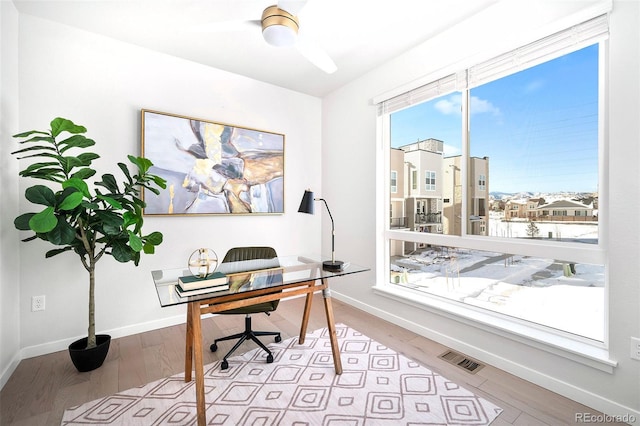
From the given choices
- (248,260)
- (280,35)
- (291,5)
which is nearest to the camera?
(291,5)

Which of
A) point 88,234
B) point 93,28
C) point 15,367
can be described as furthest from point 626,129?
point 15,367

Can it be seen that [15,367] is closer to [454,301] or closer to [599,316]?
[454,301]

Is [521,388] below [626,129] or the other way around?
below

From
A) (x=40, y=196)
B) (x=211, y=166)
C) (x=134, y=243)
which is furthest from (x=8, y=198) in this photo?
(x=211, y=166)

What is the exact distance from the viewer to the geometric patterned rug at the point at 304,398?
1.63 m

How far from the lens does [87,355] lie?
207cm

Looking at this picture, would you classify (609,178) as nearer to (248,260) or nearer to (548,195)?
(548,195)

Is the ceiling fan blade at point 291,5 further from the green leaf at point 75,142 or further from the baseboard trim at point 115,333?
the baseboard trim at point 115,333

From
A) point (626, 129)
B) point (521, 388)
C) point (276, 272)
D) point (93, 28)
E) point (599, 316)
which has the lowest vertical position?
point (521, 388)

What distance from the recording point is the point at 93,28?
2443mm

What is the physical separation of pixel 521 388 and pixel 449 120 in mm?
2137

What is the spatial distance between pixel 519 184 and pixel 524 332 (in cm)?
106

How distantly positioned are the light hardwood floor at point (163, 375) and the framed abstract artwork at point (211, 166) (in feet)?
4.01

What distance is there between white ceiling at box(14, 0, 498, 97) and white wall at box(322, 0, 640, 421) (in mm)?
206
